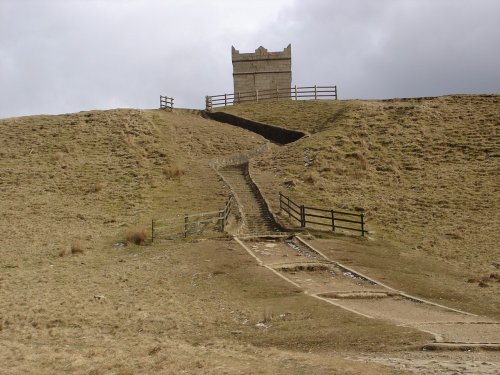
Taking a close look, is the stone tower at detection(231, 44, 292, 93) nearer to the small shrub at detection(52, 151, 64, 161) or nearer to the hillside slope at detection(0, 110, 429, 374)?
the hillside slope at detection(0, 110, 429, 374)

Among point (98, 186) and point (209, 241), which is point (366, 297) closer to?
point (209, 241)

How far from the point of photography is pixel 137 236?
2628 centimetres

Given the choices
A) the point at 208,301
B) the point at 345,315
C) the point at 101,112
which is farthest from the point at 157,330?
the point at 101,112

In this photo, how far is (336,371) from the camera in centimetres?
999

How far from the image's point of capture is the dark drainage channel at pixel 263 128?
49.7 m

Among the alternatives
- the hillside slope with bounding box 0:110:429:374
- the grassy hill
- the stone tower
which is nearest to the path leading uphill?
the hillside slope with bounding box 0:110:429:374

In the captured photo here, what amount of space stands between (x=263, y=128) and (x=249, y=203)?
2194cm

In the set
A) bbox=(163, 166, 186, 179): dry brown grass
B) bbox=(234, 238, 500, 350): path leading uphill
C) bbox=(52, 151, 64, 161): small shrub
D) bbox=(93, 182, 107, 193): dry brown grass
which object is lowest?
bbox=(234, 238, 500, 350): path leading uphill

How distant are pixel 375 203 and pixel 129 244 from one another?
14934 millimetres

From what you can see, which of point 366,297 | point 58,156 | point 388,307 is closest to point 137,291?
point 366,297

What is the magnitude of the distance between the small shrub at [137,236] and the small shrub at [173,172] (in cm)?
1217

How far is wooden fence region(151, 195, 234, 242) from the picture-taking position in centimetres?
2616

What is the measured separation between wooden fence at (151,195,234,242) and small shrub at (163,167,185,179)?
33.0 feet

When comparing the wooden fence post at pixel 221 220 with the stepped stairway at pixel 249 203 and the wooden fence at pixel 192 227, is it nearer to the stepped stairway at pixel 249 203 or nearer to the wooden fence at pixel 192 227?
the wooden fence at pixel 192 227
